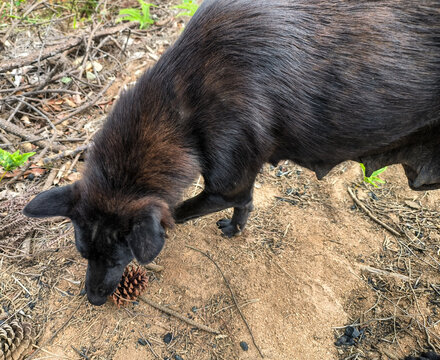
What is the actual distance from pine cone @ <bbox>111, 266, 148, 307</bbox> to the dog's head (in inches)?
18.1

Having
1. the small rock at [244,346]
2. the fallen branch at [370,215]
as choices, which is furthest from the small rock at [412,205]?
the small rock at [244,346]

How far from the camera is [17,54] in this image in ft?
17.0

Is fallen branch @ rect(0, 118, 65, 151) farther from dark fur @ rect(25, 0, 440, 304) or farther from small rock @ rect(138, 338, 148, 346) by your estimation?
small rock @ rect(138, 338, 148, 346)

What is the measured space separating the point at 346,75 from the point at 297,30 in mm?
431

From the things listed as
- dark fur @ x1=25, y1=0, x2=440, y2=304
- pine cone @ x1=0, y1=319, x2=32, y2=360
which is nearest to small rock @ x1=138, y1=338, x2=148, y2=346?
dark fur @ x1=25, y1=0, x2=440, y2=304

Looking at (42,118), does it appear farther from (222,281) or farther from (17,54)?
(222,281)

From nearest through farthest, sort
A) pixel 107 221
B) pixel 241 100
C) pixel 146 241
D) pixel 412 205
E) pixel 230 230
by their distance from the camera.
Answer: pixel 146 241 < pixel 107 221 < pixel 241 100 < pixel 230 230 < pixel 412 205

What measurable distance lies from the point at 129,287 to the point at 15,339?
2.80ft

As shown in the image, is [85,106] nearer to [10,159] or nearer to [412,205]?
[10,159]

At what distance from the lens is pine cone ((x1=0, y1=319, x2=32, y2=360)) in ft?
8.56

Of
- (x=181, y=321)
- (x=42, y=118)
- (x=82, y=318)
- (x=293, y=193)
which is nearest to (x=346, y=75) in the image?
(x=293, y=193)

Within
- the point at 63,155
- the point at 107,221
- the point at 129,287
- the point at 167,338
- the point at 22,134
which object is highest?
the point at 107,221

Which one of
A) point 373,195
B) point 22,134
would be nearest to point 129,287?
point 22,134

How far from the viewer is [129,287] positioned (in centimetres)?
296
